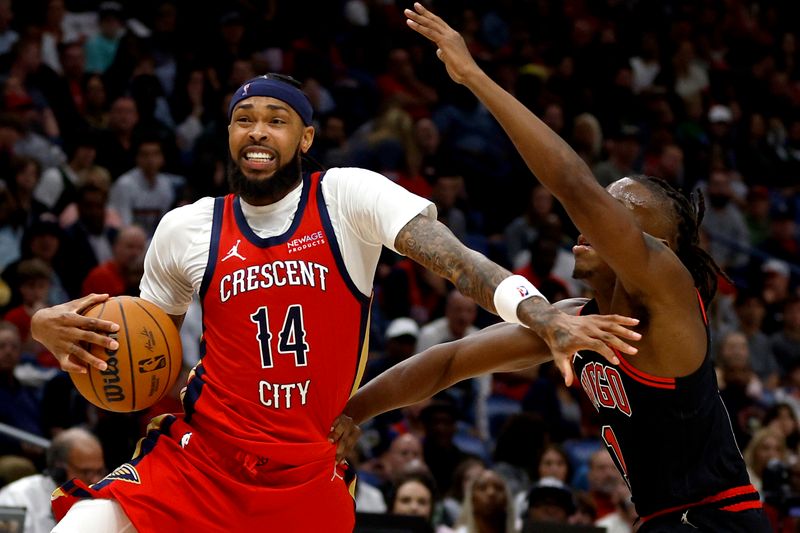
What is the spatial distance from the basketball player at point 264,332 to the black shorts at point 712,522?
0.97 metres

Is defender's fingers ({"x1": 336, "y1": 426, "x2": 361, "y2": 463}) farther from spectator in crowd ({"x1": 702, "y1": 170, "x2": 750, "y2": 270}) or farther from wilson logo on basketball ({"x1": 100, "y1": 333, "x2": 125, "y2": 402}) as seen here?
spectator in crowd ({"x1": 702, "y1": 170, "x2": 750, "y2": 270})

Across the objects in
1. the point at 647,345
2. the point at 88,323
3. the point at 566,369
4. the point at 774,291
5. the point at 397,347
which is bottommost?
the point at 774,291

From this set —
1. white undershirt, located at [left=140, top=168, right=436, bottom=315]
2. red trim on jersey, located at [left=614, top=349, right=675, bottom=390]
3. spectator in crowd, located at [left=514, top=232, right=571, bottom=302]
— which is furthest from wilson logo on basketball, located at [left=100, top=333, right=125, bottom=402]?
spectator in crowd, located at [left=514, top=232, right=571, bottom=302]

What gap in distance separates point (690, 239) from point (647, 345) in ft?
1.91

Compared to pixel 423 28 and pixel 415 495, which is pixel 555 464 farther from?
pixel 423 28

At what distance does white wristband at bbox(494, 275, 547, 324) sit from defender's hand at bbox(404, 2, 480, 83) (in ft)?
2.24

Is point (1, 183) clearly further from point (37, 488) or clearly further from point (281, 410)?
point (281, 410)

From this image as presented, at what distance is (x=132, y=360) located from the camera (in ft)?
14.7

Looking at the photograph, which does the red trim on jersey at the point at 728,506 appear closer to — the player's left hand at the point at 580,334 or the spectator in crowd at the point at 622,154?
the player's left hand at the point at 580,334

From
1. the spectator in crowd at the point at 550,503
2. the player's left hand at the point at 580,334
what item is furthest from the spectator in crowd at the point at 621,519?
the player's left hand at the point at 580,334

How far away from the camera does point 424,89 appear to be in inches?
557

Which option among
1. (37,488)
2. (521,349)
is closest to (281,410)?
(521,349)

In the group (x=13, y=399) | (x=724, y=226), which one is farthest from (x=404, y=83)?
(x=13, y=399)

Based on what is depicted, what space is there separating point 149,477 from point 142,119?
24.9ft
